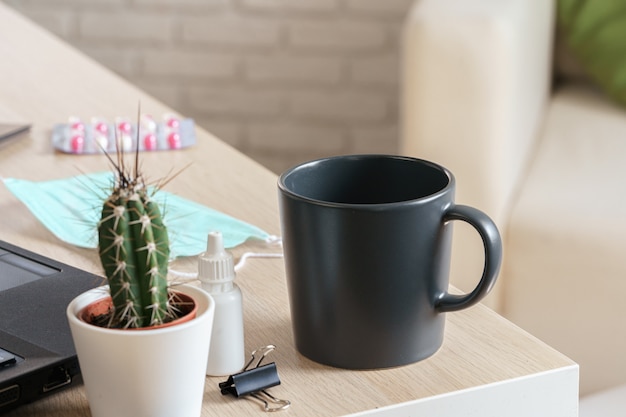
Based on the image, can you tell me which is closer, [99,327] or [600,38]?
[99,327]

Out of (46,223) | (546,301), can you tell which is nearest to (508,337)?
(46,223)

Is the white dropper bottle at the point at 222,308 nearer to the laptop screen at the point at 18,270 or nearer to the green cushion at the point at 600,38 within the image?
the laptop screen at the point at 18,270

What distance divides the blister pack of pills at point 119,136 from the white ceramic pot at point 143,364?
0.59 m

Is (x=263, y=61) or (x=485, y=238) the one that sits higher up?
(x=485, y=238)

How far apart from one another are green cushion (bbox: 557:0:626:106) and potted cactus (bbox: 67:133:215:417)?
1359mm

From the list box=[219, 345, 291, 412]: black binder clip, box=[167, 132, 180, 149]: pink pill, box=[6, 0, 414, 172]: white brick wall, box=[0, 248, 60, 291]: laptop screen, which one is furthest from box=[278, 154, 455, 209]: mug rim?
box=[6, 0, 414, 172]: white brick wall

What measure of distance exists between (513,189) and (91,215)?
2.48ft

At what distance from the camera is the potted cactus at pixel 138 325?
49 centimetres

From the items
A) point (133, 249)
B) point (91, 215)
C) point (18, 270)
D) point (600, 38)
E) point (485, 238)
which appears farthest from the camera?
point (600, 38)

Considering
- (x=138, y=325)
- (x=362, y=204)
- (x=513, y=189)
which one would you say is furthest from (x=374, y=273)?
(x=513, y=189)

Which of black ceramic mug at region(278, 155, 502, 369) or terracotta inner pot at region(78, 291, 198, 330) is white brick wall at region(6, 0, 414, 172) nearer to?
black ceramic mug at region(278, 155, 502, 369)

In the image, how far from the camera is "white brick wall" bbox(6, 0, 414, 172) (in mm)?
2535

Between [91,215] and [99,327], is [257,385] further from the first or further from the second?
[91,215]

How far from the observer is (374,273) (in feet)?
1.92
